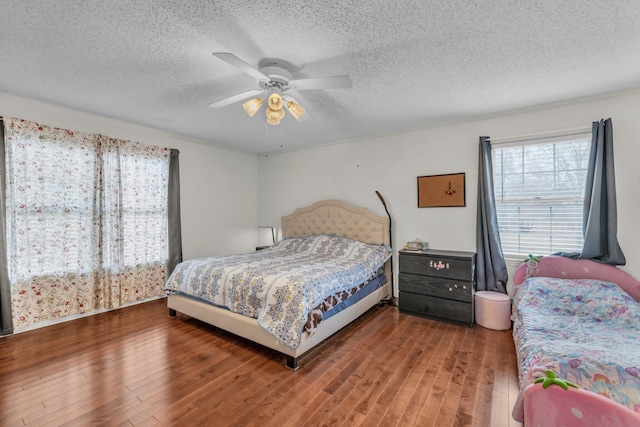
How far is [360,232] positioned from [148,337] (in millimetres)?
2898

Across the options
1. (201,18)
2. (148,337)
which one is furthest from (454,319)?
(201,18)

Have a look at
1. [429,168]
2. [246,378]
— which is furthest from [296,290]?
[429,168]

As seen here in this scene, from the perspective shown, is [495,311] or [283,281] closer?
[283,281]

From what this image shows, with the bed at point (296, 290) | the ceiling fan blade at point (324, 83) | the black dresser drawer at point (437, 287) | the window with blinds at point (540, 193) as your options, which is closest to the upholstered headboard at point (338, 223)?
the bed at point (296, 290)

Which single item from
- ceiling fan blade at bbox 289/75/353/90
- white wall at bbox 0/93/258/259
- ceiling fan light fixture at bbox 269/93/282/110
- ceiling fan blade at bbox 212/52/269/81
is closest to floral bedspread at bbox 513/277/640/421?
ceiling fan blade at bbox 289/75/353/90

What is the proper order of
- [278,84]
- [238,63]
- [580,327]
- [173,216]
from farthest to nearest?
[173,216] < [278,84] < [580,327] < [238,63]

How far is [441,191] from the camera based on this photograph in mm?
3719

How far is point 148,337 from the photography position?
9.55ft

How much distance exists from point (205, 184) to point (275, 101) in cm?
308

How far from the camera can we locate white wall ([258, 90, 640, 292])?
109 inches

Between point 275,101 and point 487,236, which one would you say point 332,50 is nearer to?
point 275,101

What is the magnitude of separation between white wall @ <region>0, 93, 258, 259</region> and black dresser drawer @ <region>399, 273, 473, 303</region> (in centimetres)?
319

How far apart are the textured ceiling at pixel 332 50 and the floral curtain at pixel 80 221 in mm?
581

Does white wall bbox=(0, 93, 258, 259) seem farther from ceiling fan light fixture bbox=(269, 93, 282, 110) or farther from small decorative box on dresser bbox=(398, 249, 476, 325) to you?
small decorative box on dresser bbox=(398, 249, 476, 325)
